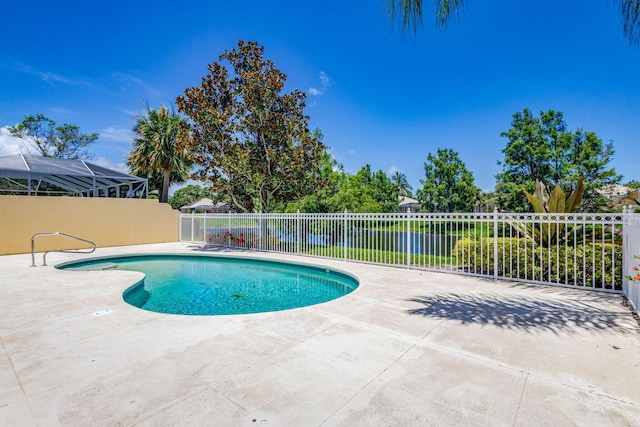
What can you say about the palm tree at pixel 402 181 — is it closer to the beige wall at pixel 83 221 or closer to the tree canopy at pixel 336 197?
the tree canopy at pixel 336 197

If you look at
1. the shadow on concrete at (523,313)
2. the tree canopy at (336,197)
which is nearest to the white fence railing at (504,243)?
the shadow on concrete at (523,313)

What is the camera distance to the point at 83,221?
12773mm

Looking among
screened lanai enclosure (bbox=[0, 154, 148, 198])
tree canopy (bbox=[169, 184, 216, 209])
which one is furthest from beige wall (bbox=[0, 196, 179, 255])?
tree canopy (bbox=[169, 184, 216, 209])

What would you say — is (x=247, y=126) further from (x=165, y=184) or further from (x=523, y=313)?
(x=523, y=313)

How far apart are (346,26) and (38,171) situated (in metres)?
13.4

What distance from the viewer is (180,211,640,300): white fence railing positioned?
5.47 meters

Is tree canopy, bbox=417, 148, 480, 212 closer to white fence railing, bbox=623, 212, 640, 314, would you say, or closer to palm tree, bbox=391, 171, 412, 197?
palm tree, bbox=391, 171, 412, 197

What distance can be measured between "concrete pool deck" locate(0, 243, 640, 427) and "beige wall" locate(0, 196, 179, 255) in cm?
875

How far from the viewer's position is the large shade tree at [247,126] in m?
12.3

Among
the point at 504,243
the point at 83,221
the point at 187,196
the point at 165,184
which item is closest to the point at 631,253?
the point at 504,243

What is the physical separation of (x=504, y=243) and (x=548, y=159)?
20.3 metres

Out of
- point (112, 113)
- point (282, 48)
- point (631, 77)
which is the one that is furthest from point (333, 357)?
point (112, 113)

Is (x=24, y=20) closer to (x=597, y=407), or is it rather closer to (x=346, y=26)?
(x=346, y=26)

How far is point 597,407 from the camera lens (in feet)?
7.17
